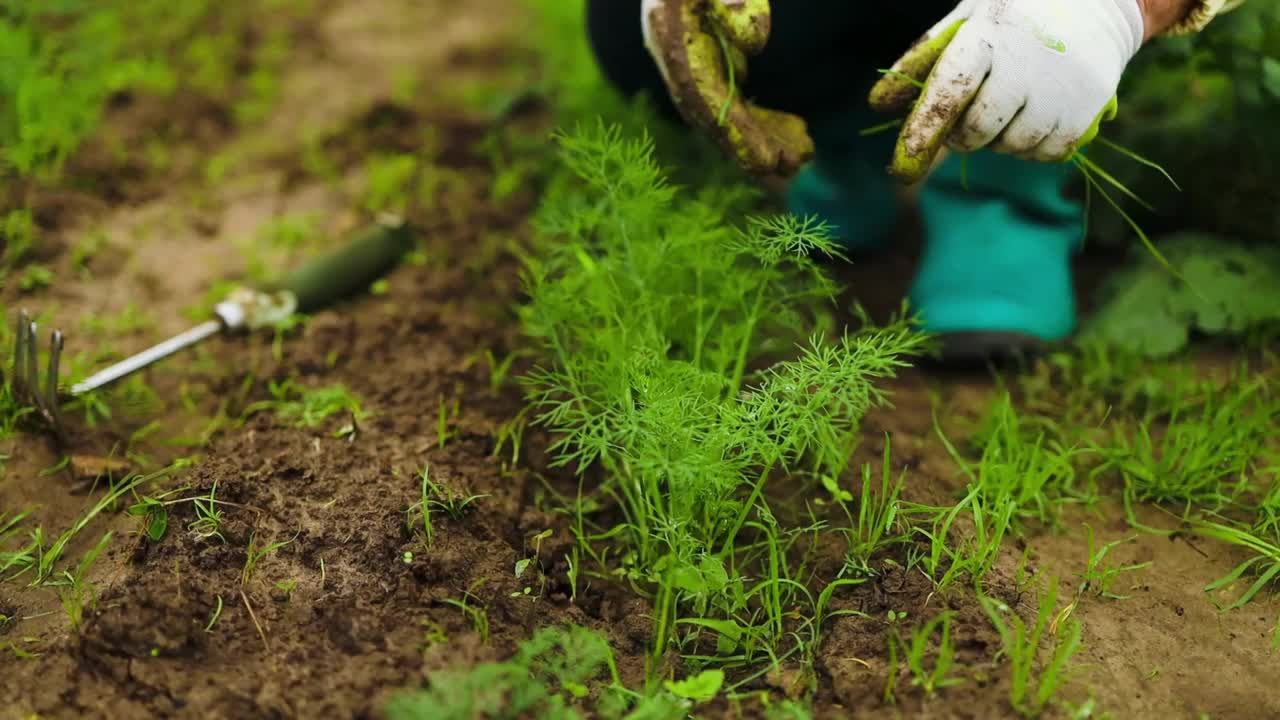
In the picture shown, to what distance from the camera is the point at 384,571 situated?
4.61ft

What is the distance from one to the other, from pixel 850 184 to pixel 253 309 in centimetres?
128

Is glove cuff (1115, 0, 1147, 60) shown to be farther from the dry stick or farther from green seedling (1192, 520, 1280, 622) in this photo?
the dry stick

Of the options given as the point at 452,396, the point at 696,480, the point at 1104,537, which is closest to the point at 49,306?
the point at 452,396

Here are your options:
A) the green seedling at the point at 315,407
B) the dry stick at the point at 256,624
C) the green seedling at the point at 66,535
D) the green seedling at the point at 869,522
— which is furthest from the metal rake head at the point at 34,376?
the green seedling at the point at 869,522

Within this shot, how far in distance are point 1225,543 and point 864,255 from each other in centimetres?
101

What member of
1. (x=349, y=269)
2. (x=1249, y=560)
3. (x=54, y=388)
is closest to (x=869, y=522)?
(x=1249, y=560)

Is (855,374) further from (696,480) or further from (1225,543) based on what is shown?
(1225,543)

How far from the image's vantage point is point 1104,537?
1.61 m

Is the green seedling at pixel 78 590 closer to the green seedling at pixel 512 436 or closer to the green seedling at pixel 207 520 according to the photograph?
the green seedling at pixel 207 520

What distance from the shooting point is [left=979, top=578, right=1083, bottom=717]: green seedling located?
1.25m

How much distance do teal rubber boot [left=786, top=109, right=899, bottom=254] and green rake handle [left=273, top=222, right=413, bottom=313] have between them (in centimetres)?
90

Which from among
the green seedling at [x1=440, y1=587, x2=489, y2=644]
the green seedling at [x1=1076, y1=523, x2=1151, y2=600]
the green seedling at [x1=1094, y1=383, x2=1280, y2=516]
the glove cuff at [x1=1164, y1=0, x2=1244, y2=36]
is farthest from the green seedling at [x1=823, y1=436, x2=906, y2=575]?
the glove cuff at [x1=1164, y1=0, x2=1244, y2=36]

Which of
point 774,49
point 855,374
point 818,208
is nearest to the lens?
point 855,374

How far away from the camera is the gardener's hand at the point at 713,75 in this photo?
164 cm
